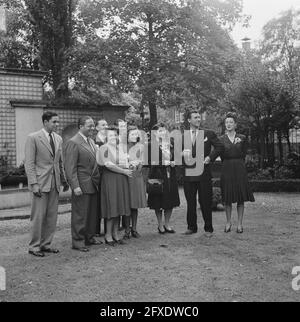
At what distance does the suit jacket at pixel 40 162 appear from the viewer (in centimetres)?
584

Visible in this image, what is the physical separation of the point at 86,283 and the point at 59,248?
182 centimetres

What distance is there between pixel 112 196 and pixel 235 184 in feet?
6.42

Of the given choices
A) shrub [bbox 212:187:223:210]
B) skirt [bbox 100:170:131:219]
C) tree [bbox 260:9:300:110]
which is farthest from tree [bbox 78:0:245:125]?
skirt [bbox 100:170:131:219]

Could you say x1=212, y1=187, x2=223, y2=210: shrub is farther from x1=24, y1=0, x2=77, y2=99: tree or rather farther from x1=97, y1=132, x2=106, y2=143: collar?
x1=24, y1=0, x2=77, y2=99: tree

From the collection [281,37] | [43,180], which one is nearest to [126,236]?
[43,180]

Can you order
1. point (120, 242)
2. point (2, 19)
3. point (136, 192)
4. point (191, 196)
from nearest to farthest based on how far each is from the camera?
point (120, 242) → point (136, 192) → point (191, 196) → point (2, 19)

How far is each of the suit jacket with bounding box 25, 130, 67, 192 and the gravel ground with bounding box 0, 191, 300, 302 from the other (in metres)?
0.98

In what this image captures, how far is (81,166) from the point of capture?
617cm

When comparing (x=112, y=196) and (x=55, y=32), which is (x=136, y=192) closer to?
(x=112, y=196)

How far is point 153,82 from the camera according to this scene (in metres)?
16.8

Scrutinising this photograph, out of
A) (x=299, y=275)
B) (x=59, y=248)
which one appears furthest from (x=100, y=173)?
(x=299, y=275)

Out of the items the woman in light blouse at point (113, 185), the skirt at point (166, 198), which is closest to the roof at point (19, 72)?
the woman in light blouse at point (113, 185)

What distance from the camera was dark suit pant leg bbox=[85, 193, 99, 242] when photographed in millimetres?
6307

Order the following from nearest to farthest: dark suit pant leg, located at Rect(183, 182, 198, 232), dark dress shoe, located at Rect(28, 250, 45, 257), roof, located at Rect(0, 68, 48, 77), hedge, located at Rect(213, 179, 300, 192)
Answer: dark dress shoe, located at Rect(28, 250, 45, 257), dark suit pant leg, located at Rect(183, 182, 198, 232), hedge, located at Rect(213, 179, 300, 192), roof, located at Rect(0, 68, 48, 77)
